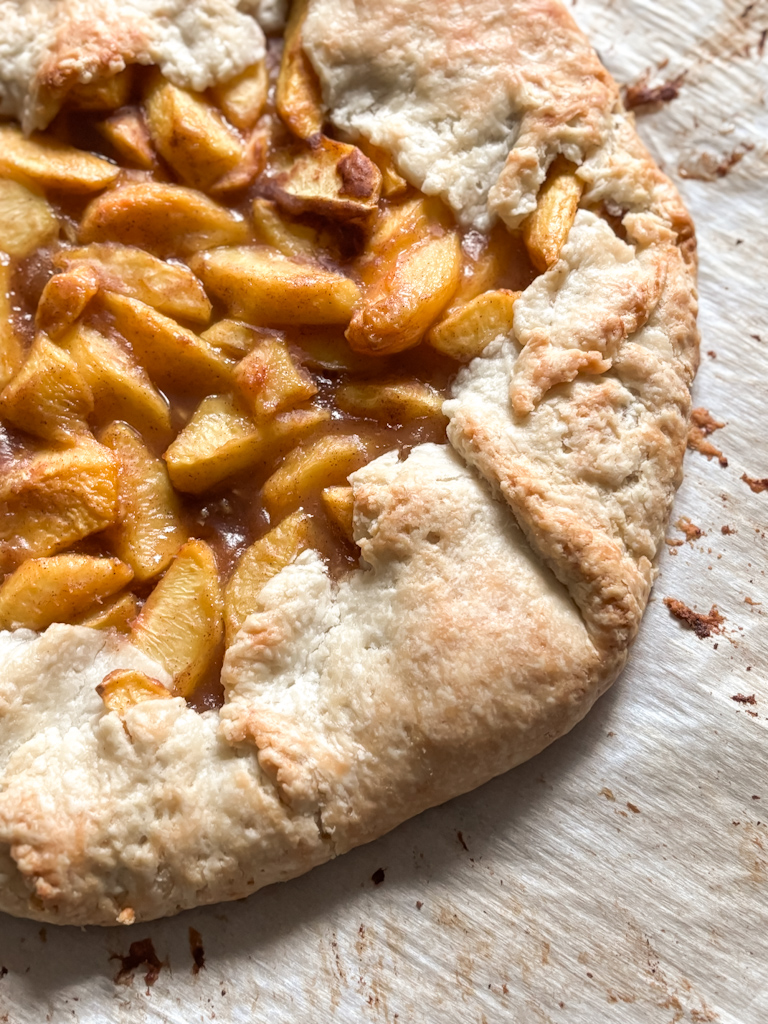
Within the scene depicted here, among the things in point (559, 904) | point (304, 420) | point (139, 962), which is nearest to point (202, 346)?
point (304, 420)

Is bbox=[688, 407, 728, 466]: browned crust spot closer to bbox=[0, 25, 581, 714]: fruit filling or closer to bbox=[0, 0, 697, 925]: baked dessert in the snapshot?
bbox=[0, 0, 697, 925]: baked dessert

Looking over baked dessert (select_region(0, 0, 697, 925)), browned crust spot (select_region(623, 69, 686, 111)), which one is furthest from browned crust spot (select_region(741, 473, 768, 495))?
browned crust spot (select_region(623, 69, 686, 111))

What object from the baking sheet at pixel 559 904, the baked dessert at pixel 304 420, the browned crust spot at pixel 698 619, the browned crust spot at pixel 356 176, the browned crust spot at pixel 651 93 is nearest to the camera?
the baked dessert at pixel 304 420

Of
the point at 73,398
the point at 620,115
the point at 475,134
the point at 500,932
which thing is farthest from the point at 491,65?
the point at 500,932

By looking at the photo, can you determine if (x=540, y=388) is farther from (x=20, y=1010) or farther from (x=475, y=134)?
(x=20, y=1010)

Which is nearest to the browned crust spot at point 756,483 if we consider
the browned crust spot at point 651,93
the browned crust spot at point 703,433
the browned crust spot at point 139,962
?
the browned crust spot at point 703,433

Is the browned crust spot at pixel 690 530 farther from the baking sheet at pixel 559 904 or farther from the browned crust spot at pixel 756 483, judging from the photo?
the browned crust spot at pixel 756 483

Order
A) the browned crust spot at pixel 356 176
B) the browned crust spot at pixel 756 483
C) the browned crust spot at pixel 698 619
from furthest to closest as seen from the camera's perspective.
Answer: the browned crust spot at pixel 756 483
the browned crust spot at pixel 698 619
the browned crust spot at pixel 356 176
